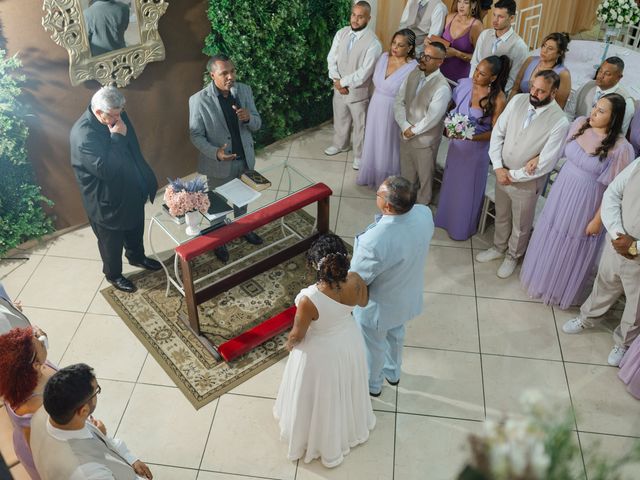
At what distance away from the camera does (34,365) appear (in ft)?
9.15

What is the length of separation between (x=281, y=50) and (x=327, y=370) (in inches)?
155

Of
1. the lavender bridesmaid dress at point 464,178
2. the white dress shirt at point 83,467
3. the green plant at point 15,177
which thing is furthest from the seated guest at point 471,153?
the white dress shirt at point 83,467

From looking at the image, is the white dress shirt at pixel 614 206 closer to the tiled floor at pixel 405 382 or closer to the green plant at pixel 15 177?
the tiled floor at pixel 405 382

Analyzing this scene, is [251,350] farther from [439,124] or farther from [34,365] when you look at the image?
[439,124]

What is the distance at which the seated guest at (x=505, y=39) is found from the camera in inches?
223

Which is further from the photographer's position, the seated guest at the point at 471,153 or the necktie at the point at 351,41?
the necktie at the point at 351,41

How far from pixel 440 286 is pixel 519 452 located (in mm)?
4203

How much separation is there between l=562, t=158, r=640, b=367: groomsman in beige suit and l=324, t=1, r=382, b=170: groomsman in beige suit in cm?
265

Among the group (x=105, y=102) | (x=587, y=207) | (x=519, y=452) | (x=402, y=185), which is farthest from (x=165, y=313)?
(x=519, y=452)

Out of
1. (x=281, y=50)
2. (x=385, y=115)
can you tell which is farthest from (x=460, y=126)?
(x=281, y=50)

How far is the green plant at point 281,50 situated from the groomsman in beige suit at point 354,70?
48 centimetres

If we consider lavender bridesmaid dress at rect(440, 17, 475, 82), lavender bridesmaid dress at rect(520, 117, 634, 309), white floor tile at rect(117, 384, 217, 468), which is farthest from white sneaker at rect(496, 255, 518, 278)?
white floor tile at rect(117, 384, 217, 468)

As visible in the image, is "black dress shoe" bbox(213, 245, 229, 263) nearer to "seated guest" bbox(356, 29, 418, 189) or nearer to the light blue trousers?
"seated guest" bbox(356, 29, 418, 189)

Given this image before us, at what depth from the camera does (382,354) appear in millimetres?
3998
